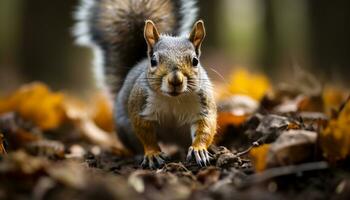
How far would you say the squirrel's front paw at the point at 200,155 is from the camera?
208 centimetres

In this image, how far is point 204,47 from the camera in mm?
7672

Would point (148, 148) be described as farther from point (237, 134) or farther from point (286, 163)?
point (286, 163)

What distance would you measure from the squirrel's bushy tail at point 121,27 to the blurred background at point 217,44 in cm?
228

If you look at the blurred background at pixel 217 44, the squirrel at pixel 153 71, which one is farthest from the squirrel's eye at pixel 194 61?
the blurred background at pixel 217 44

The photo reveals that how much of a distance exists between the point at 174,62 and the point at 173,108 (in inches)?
8.7

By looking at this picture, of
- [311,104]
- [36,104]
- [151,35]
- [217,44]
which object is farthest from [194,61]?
[217,44]

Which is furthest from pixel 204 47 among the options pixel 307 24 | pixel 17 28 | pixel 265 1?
Result: pixel 17 28

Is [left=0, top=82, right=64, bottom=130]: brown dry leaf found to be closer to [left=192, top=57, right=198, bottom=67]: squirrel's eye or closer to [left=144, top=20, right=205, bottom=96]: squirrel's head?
[left=144, top=20, right=205, bottom=96]: squirrel's head

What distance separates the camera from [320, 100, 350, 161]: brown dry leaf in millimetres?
A: 1697

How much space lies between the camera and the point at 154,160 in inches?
88.1

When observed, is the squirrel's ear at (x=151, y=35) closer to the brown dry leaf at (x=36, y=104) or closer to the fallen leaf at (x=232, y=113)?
the fallen leaf at (x=232, y=113)

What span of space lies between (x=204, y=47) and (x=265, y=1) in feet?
3.23

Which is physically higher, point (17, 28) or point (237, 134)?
point (17, 28)

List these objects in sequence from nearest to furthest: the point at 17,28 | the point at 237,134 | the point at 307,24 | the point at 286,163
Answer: the point at 286,163 → the point at 237,134 → the point at 307,24 → the point at 17,28
